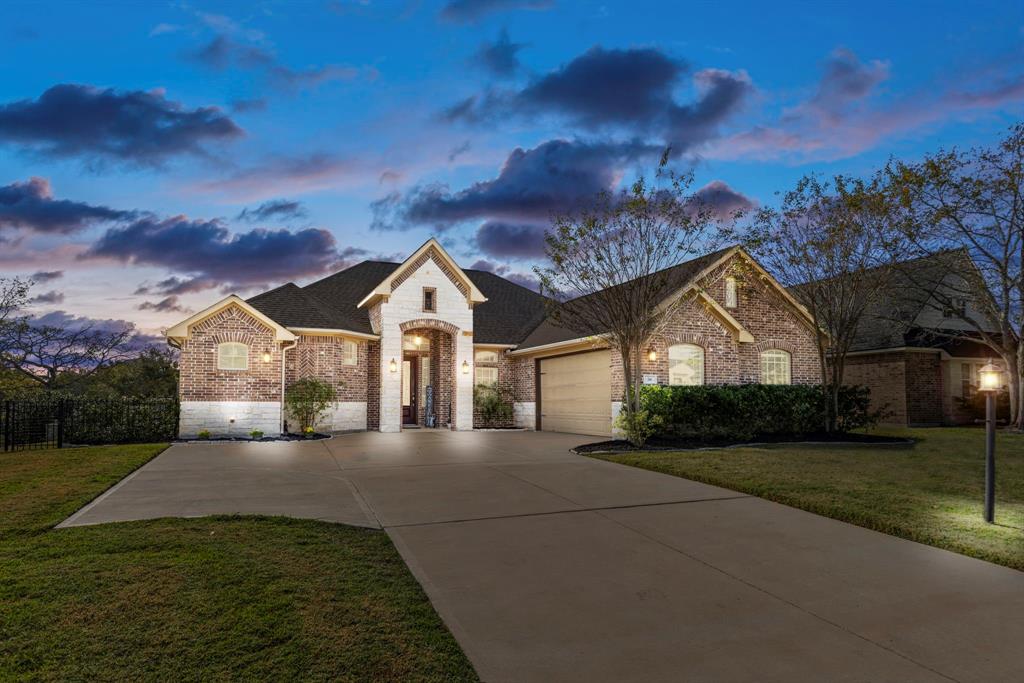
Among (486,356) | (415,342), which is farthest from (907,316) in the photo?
(415,342)

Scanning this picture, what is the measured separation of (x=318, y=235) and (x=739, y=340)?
18.5m

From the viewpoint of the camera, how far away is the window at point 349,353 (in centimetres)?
2105

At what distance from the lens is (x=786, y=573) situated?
5.25 metres

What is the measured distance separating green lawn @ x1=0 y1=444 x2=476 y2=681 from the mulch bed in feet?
27.9

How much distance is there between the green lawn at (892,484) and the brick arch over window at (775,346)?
5238 millimetres

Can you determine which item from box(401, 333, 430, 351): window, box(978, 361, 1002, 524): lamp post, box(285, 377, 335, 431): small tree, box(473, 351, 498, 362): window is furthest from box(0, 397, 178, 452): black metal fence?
box(978, 361, 1002, 524): lamp post

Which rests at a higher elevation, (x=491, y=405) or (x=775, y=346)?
(x=775, y=346)

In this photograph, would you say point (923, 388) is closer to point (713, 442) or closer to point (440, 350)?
point (713, 442)

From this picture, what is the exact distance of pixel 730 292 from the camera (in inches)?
786

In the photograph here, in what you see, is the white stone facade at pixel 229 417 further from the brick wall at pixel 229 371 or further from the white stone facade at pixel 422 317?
the white stone facade at pixel 422 317

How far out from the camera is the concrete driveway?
364cm

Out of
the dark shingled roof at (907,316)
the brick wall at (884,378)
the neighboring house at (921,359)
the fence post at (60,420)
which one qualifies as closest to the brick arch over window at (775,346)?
the dark shingled roof at (907,316)

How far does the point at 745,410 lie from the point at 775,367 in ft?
15.0

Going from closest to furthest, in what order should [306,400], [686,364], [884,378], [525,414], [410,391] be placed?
[686,364] < [306,400] < [525,414] < [884,378] < [410,391]
